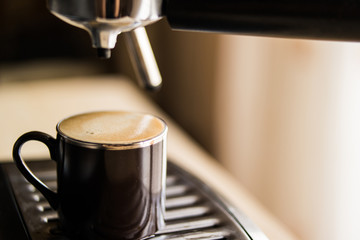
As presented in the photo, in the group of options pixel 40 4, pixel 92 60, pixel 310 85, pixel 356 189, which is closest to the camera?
pixel 356 189

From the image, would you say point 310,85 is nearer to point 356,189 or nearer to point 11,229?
point 356,189

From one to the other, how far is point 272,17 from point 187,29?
9 cm

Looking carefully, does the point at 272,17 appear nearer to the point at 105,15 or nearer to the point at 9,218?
the point at 105,15

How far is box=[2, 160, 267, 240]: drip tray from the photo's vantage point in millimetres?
617

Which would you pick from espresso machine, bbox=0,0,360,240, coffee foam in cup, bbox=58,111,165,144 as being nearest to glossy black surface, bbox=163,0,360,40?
espresso machine, bbox=0,0,360,240

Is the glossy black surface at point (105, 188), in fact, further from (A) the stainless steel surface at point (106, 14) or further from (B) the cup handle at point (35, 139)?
(A) the stainless steel surface at point (106, 14)

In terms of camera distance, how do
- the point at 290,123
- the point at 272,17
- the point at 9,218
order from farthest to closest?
the point at 290,123 < the point at 9,218 < the point at 272,17

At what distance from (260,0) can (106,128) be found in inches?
8.7

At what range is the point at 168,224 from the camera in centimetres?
64

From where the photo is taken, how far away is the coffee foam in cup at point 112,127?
1.83 feet

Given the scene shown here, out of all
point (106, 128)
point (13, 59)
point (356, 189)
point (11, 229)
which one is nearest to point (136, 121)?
point (106, 128)

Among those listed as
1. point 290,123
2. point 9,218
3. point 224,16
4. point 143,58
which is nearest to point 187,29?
point 224,16

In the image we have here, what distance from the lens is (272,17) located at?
0.51 m

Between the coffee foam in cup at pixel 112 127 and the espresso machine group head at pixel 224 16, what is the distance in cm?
8
